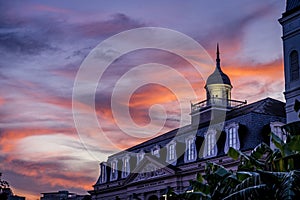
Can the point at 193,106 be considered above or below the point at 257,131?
above

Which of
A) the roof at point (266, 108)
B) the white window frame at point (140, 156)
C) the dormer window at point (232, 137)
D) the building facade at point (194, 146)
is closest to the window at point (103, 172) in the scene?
the building facade at point (194, 146)

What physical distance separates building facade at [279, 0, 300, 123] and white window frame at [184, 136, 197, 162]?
15.5 metres

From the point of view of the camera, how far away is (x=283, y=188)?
21859mm

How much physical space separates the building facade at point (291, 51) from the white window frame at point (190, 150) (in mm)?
15521

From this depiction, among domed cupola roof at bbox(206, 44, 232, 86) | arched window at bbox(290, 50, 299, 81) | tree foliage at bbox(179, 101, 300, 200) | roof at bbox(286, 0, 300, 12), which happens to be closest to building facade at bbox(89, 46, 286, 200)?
domed cupola roof at bbox(206, 44, 232, 86)

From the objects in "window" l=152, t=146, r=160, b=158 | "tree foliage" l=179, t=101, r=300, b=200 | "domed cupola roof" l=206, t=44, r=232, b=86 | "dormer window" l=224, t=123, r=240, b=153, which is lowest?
"tree foliage" l=179, t=101, r=300, b=200

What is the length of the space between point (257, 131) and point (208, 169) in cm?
1575

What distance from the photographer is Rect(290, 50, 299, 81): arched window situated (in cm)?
3897

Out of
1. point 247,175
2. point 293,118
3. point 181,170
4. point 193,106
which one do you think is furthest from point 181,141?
point 247,175

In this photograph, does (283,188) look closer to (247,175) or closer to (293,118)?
(247,175)

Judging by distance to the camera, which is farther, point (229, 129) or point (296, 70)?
point (229, 129)

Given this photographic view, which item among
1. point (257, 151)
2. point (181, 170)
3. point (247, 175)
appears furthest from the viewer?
point (181, 170)

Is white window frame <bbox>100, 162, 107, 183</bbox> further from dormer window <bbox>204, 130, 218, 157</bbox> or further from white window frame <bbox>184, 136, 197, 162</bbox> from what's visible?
dormer window <bbox>204, 130, 218, 157</bbox>

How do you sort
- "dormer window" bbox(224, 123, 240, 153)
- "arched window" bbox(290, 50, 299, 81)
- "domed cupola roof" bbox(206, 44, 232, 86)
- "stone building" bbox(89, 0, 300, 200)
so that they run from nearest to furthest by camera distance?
"arched window" bbox(290, 50, 299, 81) < "stone building" bbox(89, 0, 300, 200) < "dormer window" bbox(224, 123, 240, 153) < "domed cupola roof" bbox(206, 44, 232, 86)
